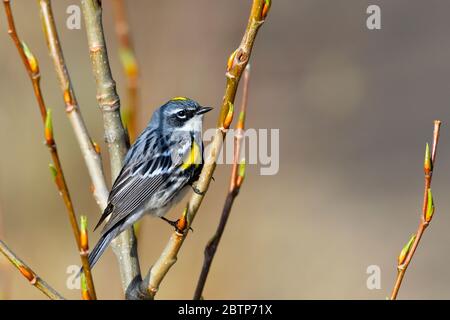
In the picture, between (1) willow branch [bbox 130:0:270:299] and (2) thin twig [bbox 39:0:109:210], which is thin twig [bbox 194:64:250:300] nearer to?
(1) willow branch [bbox 130:0:270:299]

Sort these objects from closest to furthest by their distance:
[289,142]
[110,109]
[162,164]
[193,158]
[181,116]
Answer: [110,109] → [193,158] → [162,164] → [181,116] → [289,142]

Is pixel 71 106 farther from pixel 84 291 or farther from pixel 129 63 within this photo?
pixel 84 291

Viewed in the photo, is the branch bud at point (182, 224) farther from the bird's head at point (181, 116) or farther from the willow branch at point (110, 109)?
the bird's head at point (181, 116)

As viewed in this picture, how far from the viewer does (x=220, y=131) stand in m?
2.43

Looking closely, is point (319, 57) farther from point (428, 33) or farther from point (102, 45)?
point (102, 45)

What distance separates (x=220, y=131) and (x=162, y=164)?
81.5 inches

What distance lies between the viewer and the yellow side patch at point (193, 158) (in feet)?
13.2

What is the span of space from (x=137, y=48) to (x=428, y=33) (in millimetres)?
4705

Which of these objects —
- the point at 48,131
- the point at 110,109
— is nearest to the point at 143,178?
the point at 110,109

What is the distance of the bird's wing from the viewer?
4008 millimetres

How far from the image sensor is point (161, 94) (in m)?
9.66

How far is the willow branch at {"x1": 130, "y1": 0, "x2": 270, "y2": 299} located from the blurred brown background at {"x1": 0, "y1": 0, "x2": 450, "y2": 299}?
4.48 meters

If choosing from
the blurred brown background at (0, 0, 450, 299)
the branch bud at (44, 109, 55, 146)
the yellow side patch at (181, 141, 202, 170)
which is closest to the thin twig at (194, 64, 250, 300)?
the branch bud at (44, 109, 55, 146)

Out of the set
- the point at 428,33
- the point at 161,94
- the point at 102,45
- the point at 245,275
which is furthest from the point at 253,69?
the point at 102,45
